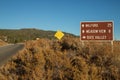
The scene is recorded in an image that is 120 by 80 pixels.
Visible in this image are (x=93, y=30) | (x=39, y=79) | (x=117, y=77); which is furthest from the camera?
(x=93, y=30)

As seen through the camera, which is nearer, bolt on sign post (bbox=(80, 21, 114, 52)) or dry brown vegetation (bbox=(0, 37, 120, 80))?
dry brown vegetation (bbox=(0, 37, 120, 80))

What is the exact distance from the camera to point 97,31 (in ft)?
59.4

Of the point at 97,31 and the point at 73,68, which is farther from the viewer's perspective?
the point at 97,31

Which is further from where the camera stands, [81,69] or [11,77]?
[11,77]

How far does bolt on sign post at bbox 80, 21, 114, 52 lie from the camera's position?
17.7m

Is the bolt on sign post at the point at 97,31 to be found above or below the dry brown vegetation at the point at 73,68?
above

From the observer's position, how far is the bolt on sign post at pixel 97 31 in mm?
17681

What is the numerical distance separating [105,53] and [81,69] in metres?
2.79

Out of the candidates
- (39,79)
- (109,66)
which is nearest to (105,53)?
(109,66)

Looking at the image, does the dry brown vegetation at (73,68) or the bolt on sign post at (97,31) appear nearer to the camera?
the dry brown vegetation at (73,68)

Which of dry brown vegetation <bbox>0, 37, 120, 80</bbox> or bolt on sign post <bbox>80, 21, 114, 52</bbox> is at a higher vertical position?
bolt on sign post <bbox>80, 21, 114, 52</bbox>

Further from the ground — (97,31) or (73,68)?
(97,31)

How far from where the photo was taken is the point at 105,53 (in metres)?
12.8

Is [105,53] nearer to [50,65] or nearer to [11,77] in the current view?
[50,65]
